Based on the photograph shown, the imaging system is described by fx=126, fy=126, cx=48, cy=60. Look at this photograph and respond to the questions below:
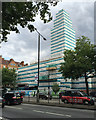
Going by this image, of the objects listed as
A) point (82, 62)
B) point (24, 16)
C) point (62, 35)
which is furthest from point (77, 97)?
point (62, 35)

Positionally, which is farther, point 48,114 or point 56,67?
point 56,67

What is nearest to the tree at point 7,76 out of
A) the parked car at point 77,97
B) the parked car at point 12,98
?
the parked car at point 12,98

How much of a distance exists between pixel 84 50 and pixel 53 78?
49432 millimetres

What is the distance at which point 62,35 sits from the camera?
101500 mm

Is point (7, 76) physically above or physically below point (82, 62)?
below

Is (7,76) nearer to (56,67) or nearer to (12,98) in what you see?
(56,67)

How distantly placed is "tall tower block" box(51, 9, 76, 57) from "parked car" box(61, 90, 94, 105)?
79.9 m

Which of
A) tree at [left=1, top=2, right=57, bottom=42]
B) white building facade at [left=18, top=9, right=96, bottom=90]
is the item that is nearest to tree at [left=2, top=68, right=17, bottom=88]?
white building facade at [left=18, top=9, right=96, bottom=90]

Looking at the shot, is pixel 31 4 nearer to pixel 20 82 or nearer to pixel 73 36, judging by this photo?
pixel 20 82

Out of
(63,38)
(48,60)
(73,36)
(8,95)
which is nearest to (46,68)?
(48,60)

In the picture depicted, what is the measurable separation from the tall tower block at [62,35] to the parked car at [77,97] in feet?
262

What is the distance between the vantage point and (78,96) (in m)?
16.2

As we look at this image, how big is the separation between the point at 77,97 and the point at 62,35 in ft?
292

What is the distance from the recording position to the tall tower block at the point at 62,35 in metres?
99.5
